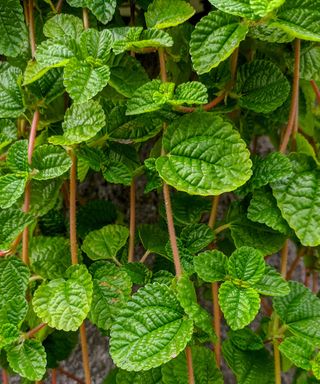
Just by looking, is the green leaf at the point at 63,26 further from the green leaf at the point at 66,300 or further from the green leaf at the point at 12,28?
the green leaf at the point at 66,300

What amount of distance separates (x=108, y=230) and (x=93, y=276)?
81 mm

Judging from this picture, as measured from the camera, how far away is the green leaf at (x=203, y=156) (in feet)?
2.13

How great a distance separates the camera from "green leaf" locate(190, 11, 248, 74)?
0.64m

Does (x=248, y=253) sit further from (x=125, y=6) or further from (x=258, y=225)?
(x=125, y=6)

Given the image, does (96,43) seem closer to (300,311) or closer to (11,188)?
(11,188)

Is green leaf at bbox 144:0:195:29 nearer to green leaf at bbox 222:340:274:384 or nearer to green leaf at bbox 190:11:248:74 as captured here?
green leaf at bbox 190:11:248:74

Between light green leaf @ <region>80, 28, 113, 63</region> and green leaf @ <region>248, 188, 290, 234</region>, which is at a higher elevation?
light green leaf @ <region>80, 28, 113, 63</region>

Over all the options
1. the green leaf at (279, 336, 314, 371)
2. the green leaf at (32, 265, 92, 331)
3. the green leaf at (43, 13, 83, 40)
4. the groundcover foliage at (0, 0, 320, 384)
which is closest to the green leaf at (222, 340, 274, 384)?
the groundcover foliage at (0, 0, 320, 384)

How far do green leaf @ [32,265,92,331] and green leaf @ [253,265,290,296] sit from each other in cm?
19

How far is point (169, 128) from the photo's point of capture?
2.29 feet

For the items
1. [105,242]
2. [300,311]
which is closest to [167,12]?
[105,242]

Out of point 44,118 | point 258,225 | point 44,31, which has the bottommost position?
point 258,225

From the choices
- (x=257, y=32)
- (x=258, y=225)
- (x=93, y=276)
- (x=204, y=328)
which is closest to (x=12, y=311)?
(x=93, y=276)

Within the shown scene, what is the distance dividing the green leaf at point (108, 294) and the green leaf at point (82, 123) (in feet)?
0.54
